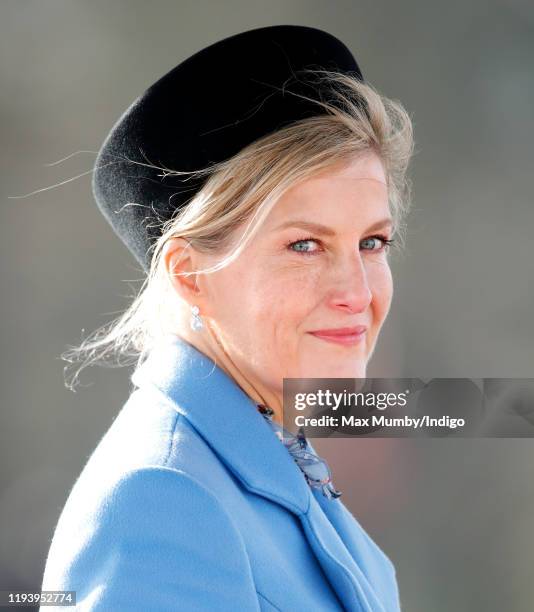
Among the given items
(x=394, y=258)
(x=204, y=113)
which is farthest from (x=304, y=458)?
(x=394, y=258)

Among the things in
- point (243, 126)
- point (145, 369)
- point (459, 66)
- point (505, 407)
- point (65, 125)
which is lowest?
point (145, 369)

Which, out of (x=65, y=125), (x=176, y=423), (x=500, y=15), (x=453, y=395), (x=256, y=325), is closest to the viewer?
(x=176, y=423)

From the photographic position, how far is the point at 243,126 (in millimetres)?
1385

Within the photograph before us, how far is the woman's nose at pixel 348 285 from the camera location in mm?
1433

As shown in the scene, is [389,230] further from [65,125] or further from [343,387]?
[65,125]

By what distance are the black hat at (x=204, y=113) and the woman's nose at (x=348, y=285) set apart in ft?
Result: 0.82

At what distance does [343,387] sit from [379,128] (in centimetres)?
47

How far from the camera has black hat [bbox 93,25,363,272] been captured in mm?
1394

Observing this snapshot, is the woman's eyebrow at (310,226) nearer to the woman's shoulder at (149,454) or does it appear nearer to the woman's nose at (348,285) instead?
the woman's nose at (348,285)

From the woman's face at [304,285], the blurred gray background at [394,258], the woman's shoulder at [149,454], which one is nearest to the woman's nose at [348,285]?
the woman's face at [304,285]

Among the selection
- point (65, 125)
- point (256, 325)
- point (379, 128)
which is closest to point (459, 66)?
point (65, 125)

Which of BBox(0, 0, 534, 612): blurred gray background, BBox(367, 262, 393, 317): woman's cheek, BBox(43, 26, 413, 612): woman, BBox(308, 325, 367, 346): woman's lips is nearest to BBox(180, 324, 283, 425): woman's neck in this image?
BBox(43, 26, 413, 612): woman

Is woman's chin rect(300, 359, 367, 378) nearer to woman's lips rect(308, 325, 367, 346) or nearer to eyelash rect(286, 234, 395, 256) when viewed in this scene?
woman's lips rect(308, 325, 367, 346)

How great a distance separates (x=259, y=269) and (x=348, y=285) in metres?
0.15
